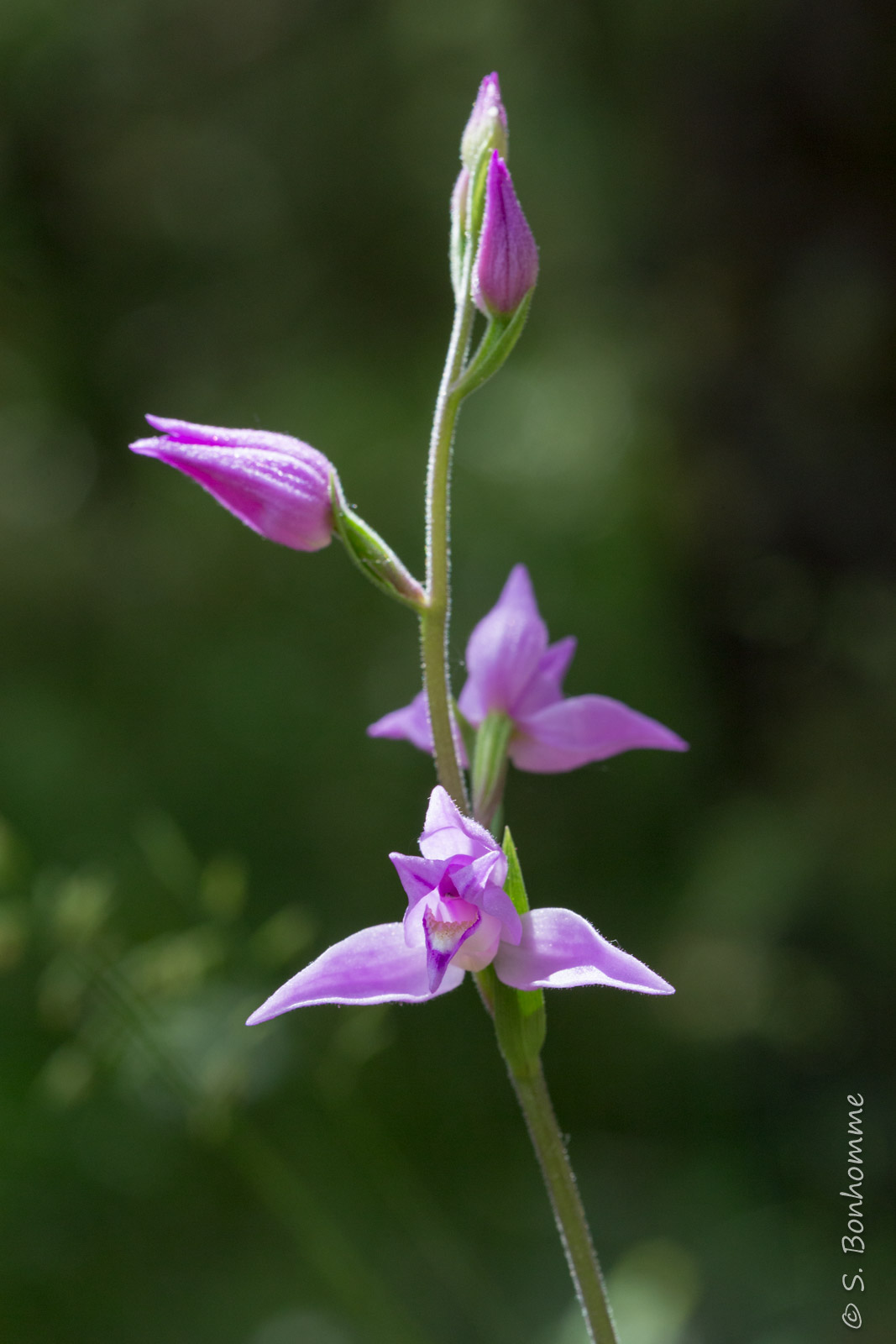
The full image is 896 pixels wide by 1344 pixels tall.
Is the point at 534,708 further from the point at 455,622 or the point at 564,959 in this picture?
the point at 455,622

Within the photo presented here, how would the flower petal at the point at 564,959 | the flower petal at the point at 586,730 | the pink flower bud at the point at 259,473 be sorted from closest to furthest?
1. the flower petal at the point at 564,959
2. the pink flower bud at the point at 259,473
3. the flower petal at the point at 586,730

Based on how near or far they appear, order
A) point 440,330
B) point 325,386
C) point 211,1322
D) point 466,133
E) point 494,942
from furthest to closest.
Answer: point 440,330, point 325,386, point 211,1322, point 466,133, point 494,942

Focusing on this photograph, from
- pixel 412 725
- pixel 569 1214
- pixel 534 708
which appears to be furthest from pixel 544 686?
pixel 569 1214

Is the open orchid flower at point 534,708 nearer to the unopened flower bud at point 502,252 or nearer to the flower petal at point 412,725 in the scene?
the flower petal at point 412,725

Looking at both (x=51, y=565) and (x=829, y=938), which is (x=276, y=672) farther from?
(x=829, y=938)

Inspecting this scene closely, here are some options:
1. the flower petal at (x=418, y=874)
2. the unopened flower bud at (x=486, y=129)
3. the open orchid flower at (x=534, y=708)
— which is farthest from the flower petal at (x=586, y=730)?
the unopened flower bud at (x=486, y=129)

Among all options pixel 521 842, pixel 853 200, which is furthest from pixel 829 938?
pixel 853 200
